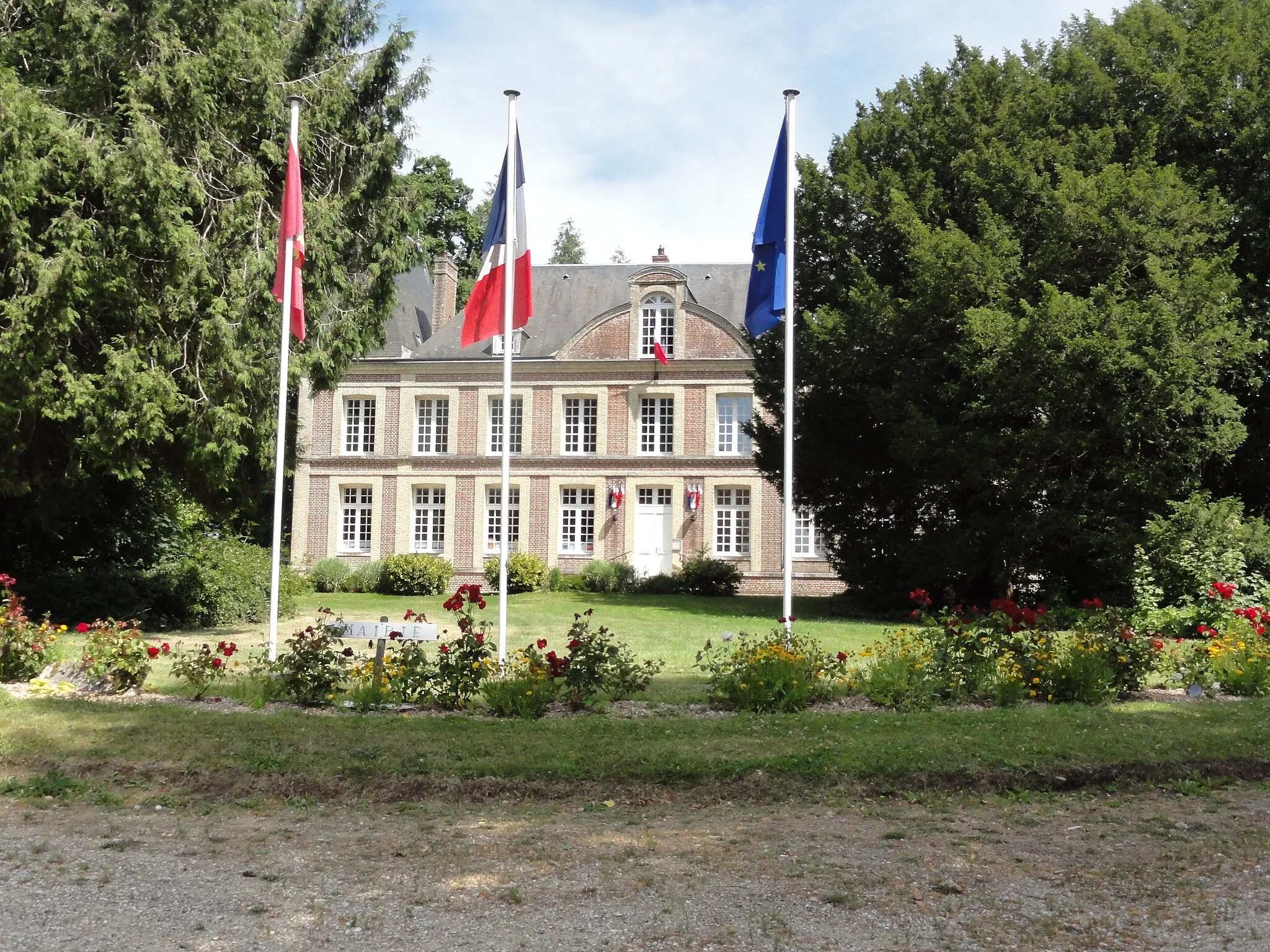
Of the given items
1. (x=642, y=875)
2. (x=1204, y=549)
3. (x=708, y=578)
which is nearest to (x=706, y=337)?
(x=708, y=578)

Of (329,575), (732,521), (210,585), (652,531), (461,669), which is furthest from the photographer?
(652,531)

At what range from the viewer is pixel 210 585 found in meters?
16.1

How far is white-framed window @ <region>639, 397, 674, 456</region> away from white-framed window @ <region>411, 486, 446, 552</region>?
587 cm

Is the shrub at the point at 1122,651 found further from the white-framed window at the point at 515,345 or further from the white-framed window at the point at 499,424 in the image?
the white-framed window at the point at 499,424

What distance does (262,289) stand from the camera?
534 inches

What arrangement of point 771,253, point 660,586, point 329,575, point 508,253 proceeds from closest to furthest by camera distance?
point 508,253
point 771,253
point 660,586
point 329,575

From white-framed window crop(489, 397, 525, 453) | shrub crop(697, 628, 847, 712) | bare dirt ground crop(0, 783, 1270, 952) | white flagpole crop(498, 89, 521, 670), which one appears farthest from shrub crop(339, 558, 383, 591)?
bare dirt ground crop(0, 783, 1270, 952)

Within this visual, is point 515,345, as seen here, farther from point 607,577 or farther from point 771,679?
point 771,679

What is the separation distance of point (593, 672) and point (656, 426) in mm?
23537

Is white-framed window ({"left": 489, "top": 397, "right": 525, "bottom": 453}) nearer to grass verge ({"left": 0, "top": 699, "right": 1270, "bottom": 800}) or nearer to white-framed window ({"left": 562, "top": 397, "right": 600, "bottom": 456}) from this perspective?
white-framed window ({"left": 562, "top": 397, "right": 600, "bottom": 456})

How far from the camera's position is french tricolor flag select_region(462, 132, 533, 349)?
32.8 feet

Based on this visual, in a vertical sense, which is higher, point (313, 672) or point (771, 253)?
point (771, 253)

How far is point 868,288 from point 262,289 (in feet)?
32.5

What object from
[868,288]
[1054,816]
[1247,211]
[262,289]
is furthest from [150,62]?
[1247,211]
